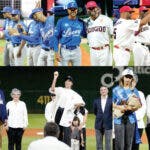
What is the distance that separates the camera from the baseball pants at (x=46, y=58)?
974cm

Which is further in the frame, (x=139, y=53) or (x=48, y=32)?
(x=48, y=32)

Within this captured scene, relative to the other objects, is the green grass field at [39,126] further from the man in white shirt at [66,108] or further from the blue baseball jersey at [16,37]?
the blue baseball jersey at [16,37]

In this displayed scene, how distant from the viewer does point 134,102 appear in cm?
771

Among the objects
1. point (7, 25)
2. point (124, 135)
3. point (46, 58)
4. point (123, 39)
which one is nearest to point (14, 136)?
point (46, 58)

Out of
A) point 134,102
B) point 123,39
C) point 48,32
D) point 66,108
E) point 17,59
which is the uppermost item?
point 48,32

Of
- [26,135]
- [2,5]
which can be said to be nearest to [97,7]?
[2,5]

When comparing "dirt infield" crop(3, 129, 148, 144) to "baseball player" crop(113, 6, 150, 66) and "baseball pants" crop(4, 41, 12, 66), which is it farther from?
"baseball player" crop(113, 6, 150, 66)

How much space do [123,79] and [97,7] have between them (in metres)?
1.57

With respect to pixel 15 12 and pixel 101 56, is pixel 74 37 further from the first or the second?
pixel 15 12

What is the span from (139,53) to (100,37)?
1.99 feet

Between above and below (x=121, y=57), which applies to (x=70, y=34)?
above

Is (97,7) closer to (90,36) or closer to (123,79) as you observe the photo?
(90,36)

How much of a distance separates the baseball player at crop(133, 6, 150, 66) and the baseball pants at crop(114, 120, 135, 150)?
145 cm

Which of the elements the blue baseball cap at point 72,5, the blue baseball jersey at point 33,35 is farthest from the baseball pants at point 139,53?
the blue baseball jersey at point 33,35
